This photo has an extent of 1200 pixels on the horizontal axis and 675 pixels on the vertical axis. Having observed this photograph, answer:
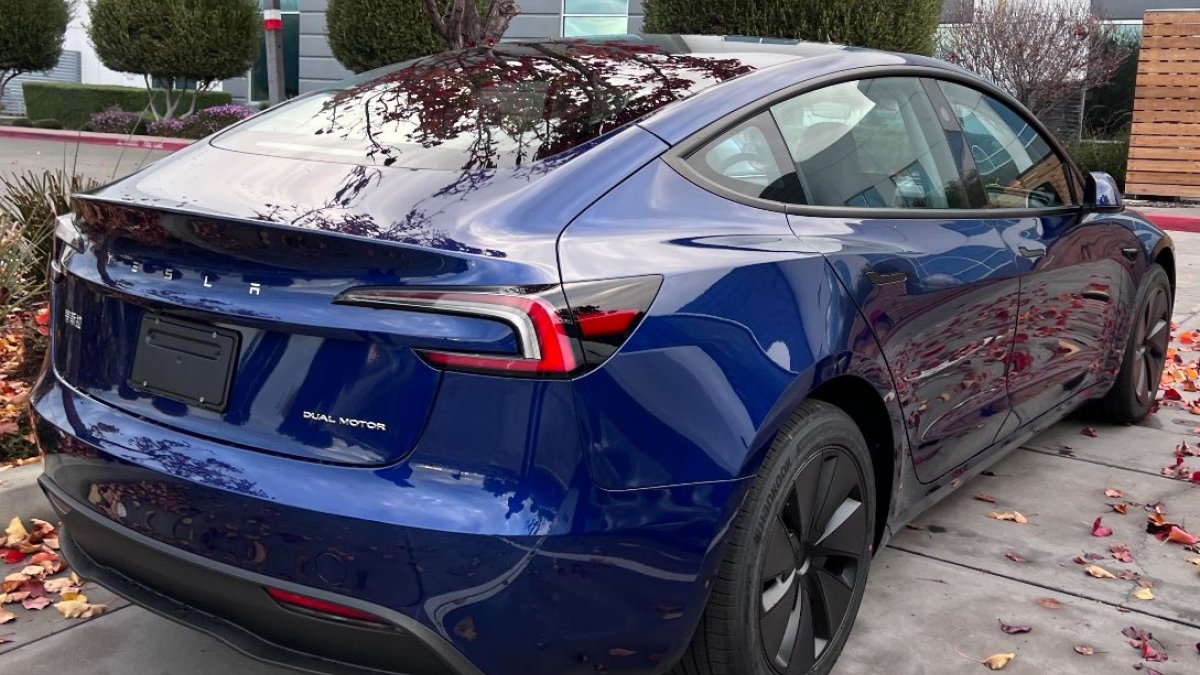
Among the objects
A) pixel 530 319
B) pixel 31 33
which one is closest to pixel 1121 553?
pixel 530 319

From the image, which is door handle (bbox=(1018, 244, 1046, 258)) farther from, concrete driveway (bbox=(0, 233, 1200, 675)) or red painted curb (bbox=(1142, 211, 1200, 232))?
red painted curb (bbox=(1142, 211, 1200, 232))

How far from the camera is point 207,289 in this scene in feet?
7.39

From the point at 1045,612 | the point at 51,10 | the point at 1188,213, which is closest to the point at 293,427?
the point at 1045,612

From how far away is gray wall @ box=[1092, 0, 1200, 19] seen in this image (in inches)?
715

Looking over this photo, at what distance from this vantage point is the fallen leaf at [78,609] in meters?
3.25

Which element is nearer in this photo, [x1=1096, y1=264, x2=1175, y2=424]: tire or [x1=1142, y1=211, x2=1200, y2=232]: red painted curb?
[x1=1096, y1=264, x2=1175, y2=424]: tire

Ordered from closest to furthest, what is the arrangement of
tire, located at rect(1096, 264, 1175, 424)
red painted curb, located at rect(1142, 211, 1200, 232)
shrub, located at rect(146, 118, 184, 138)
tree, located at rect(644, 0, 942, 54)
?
1. tire, located at rect(1096, 264, 1175, 424)
2. tree, located at rect(644, 0, 942, 54)
3. red painted curb, located at rect(1142, 211, 1200, 232)
4. shrub, located at rect(146, 118, 184, 138)

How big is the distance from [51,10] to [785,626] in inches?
1102

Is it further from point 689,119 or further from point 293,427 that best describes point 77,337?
point 689,119

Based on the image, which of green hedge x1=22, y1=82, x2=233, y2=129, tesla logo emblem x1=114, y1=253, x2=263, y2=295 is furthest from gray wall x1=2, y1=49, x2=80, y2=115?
tesla logo emblem x1=114, y1=253, x2=263, y2=295

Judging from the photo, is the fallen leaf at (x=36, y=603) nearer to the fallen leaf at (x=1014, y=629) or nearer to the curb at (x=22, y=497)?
the curb at (x=22, y=497)

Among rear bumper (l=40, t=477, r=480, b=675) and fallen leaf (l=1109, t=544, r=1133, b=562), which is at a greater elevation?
rear bumper (l=40, t=477, r=480, b=675)

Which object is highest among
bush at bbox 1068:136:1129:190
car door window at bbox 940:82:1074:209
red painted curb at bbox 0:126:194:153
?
car door window at bbox 940:82:1074:209

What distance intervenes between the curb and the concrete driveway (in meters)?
0.53
